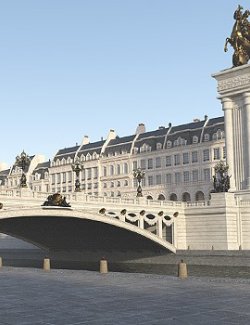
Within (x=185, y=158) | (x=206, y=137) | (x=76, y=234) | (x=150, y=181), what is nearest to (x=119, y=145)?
(x=150, y=181)

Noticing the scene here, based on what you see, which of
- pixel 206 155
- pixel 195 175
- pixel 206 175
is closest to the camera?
pixel 206 175

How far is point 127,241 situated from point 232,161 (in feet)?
67.8

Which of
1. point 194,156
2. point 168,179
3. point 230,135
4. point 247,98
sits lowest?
point 168,179

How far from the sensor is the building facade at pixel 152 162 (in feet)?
402

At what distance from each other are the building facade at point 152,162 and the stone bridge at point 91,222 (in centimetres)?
4005

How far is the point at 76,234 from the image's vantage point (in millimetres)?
77875

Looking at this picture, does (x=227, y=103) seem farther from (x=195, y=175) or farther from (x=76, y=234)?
(x=195, y=175)

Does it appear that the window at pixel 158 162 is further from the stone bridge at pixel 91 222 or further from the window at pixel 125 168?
the stone bridge at pixel 91 222

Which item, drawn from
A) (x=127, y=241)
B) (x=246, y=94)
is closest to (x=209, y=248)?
(x=127, y=241)

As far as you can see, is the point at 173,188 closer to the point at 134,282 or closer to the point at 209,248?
the point at 209,248

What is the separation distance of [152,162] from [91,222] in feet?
225

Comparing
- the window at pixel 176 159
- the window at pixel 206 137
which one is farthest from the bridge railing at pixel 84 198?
the window at pixel 176 159

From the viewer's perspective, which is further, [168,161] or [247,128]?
[168,161]

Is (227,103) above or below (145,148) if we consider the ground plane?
below
